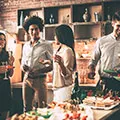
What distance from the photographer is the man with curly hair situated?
4727 mm

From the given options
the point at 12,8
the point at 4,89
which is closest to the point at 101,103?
the point at 4,89

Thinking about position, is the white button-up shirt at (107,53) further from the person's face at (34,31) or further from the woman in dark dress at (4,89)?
the woman in dark dress at (4,89)

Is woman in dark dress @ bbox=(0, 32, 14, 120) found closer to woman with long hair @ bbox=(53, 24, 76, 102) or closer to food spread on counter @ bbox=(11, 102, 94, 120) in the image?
woman with long hair @ bbox=(53, 24, 76, 102)

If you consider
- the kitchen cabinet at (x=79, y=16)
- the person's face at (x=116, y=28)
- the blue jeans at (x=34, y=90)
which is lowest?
the blue jeans at (x=34, y=90)

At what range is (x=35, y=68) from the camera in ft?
15.8

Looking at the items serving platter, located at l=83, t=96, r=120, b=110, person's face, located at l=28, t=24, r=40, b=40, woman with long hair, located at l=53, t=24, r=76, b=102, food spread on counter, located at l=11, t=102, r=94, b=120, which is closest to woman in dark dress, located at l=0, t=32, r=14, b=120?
person's face, located at l=28, t=24, r=40, b=40

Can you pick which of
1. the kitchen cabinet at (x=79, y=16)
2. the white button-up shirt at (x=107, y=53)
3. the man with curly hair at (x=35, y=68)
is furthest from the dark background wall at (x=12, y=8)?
the white button-up shirt at (x=107, y=53)

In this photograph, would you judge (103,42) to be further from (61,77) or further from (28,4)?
(28,4)

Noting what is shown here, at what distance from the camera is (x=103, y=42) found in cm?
435

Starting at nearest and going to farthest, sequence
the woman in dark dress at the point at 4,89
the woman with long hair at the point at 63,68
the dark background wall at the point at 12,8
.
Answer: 1. the woman with long hair at the point at 63,68
2. the woman in dark dress at the point at 4,89
3. the dark background wall at the point at 12,8

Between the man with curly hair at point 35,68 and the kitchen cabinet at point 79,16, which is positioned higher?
the kitchen cabinet at point 79,16

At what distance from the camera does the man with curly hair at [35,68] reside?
473 cm

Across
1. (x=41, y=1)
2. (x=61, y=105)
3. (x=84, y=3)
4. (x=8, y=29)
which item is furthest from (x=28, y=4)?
(x=61, y=105)

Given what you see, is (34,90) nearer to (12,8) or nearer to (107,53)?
(107,53)
